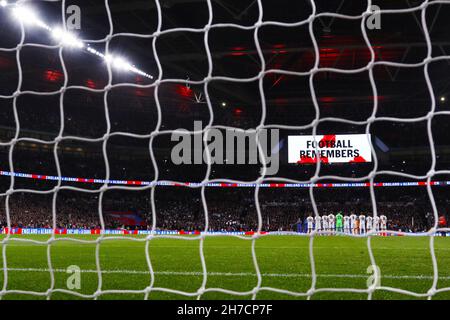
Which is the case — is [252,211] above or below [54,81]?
below

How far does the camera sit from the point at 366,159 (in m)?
23.3

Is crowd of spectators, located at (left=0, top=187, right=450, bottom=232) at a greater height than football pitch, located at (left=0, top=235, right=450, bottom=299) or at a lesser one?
lesser

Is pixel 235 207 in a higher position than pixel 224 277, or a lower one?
lower

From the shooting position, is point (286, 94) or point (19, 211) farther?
point (286, 94)

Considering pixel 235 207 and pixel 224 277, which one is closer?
pixel 224 277

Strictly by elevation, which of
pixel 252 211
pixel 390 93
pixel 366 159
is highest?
pixel 390 93

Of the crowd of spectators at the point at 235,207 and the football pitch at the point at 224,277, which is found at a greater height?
the football pitch at the point at 224,277

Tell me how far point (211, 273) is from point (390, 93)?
917 inches

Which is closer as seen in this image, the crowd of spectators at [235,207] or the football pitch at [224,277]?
the football pitch at [224,277]

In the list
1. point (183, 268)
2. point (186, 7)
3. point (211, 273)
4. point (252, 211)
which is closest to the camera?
point (211, 273)

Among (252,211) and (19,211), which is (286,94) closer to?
(252,211)

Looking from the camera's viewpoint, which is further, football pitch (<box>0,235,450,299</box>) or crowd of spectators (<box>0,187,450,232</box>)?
crowd of spectators (<box>0,187,450,232</box>)
